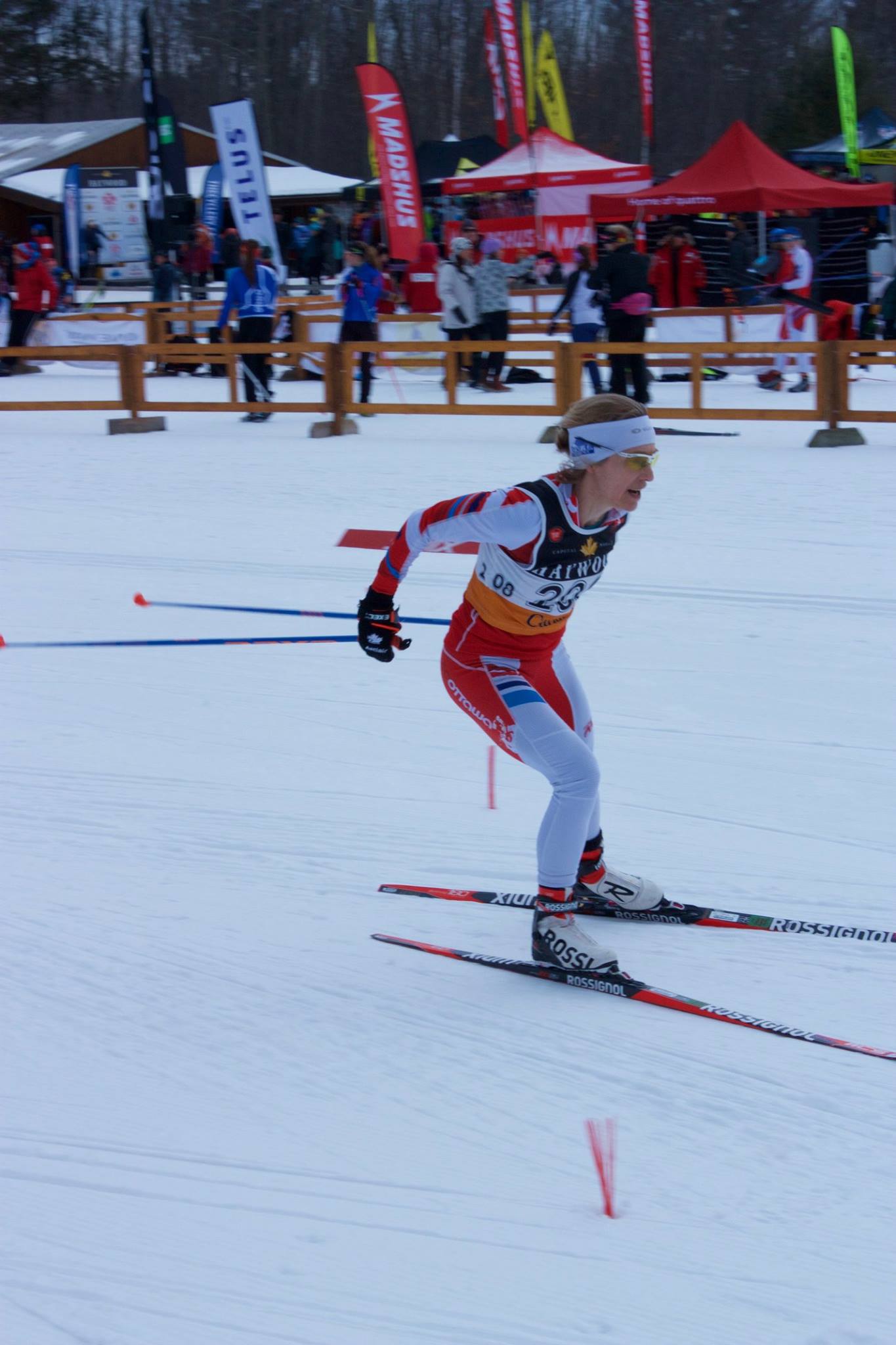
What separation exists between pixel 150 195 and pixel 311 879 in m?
22.9

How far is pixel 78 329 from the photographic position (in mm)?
18875

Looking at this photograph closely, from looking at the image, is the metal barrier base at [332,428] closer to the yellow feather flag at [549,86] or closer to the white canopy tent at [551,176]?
the white canopy tent at [551,176]

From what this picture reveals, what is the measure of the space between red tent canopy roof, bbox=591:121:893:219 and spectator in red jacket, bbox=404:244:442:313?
3226mm

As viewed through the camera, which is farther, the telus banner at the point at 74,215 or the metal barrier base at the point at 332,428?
the telus banner at the point at 74,215

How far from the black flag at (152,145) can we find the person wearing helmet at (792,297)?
13.0 m

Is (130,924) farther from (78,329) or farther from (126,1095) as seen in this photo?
(78,329)

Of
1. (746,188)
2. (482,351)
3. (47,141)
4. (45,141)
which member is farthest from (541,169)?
(45,141)

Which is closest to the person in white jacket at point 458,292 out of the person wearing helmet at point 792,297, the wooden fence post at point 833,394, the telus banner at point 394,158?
the person wearing helmet at point 792,297

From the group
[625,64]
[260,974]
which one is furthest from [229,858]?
[625,64]

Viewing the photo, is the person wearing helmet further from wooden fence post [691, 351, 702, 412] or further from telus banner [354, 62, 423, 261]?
telus banner [354, 62, 423, 261]

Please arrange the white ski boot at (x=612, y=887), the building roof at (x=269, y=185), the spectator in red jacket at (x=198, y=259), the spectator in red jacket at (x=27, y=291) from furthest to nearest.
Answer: the building roof at (x=269, y=185) < the spectator in red jacket at (x=198, y=259) < the spectator in red jacket at (x=27, y=291) < the white ski boot at (x=612, y=887)

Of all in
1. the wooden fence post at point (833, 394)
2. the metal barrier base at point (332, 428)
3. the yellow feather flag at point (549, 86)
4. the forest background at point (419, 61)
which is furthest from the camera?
the forest background at point (419, 61)

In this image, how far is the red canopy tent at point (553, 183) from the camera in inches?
831

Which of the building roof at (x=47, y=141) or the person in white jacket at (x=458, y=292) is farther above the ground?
the building roof at (x=47, y=141)
